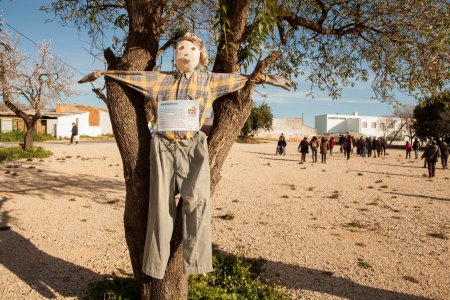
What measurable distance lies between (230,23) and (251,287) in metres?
2.79

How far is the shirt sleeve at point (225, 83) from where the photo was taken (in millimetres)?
2918

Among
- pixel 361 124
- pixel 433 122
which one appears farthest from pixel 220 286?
pixel 361 124

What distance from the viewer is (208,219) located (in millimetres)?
2812

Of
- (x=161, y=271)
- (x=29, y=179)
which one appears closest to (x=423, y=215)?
(x=161, y=271)

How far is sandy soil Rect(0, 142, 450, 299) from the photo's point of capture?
4.51m

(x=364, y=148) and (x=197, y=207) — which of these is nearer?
(x=197, y=207)

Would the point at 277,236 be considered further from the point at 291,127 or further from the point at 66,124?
the point at 291,127

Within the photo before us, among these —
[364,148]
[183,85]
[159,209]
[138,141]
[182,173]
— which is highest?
[183,85]

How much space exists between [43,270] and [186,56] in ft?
11.4

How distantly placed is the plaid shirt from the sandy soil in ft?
8.32

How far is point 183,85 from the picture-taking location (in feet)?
9.41

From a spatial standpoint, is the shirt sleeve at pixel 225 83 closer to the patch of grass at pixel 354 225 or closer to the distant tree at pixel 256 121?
the patch of grass at pixel 354 225

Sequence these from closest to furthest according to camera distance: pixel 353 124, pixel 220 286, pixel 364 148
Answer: pixel 220 286
pixel 364 148
pixel 353 124

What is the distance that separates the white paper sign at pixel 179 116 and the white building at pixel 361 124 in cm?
7774
